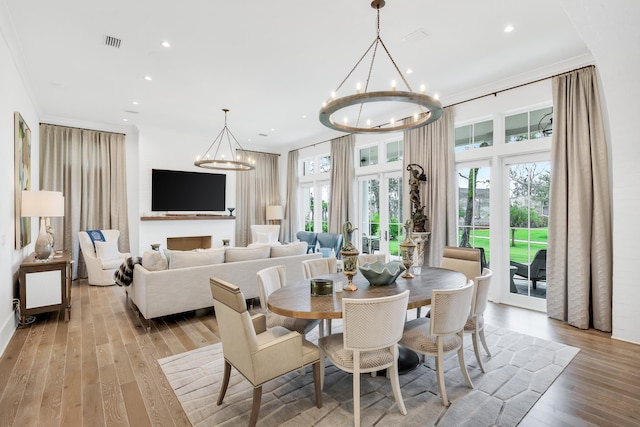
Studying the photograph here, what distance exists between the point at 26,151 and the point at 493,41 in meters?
6.11

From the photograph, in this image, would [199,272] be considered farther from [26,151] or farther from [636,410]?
[636,410]

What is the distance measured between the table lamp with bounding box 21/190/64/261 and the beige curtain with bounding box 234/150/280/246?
4416mm

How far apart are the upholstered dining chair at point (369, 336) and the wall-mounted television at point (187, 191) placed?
20.5 ft

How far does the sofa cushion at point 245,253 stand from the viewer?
4.15m

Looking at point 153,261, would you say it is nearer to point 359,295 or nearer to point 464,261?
point 359,295

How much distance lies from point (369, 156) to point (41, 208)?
17.5 feet

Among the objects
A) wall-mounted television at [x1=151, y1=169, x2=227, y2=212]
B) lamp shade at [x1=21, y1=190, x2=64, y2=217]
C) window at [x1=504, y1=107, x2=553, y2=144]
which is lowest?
lamp shade at [x1=21, y1=190, x2=64, y2=217]

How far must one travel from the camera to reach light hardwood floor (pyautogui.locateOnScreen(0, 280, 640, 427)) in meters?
2.10

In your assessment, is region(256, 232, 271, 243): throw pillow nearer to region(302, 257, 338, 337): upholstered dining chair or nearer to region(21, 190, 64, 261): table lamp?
region(21, 190, 64, 261): table lamp

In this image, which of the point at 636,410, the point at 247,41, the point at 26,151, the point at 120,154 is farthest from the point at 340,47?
the point at 120,154

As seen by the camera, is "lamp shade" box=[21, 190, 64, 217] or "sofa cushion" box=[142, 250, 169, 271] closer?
"sofa cushion" box=[142, 250, 169, 271]

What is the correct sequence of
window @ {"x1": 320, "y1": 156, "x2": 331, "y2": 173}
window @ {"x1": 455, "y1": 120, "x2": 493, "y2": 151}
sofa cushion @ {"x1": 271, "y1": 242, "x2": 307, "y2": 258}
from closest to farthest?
sofa cushion @ {"x1": 271, "y1": 242, "x2": 307, "y2": 258} → window @ {"x1": 455, "y1": 120, "x2": 493, "y2": 151} → window @ {"x1": 320, "y1": 156, "x2": 331, "y2": 173}

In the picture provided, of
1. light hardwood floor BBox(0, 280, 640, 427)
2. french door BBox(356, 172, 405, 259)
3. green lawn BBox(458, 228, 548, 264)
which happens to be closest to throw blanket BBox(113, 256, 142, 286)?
light hardwood floor BBox(0, 280, 640, 427)

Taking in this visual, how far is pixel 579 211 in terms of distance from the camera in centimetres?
364
